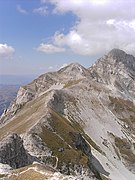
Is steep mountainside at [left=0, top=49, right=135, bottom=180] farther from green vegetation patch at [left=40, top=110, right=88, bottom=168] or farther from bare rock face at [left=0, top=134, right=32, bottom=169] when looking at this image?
bare rock face at [left=0, top=134, right=32, bottom=169]

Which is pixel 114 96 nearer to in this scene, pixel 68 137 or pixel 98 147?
pixel 98 147

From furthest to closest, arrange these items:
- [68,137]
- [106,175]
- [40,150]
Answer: [106,175]
[68,137]
[40,150]

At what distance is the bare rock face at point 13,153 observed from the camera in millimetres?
69875

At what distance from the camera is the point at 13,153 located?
72.9 meters

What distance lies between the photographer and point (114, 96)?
197 meters

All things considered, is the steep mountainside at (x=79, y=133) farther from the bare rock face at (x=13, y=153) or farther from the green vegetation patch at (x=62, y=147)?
the bare rock face at (x=13, y=153)

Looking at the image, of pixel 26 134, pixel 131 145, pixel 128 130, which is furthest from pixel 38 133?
pixel 128 130

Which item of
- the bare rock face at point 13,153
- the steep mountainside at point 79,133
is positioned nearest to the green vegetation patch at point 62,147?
the steep mountainside at point 79,133

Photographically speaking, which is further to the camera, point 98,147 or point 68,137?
point 98,147

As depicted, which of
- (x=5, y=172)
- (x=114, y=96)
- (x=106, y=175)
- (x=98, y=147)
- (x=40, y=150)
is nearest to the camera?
(x=5, y=172)

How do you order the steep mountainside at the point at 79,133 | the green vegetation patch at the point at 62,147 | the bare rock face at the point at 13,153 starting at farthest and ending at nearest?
1. the green vegetation patch at the point at 62,147
2. the steep mountainside at the point at 79,133
3. the bare rock face at the point at 13,153

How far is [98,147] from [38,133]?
4343 centimetres

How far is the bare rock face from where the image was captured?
69875 mm

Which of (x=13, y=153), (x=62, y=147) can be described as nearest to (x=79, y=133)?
(x=62, y=147)
